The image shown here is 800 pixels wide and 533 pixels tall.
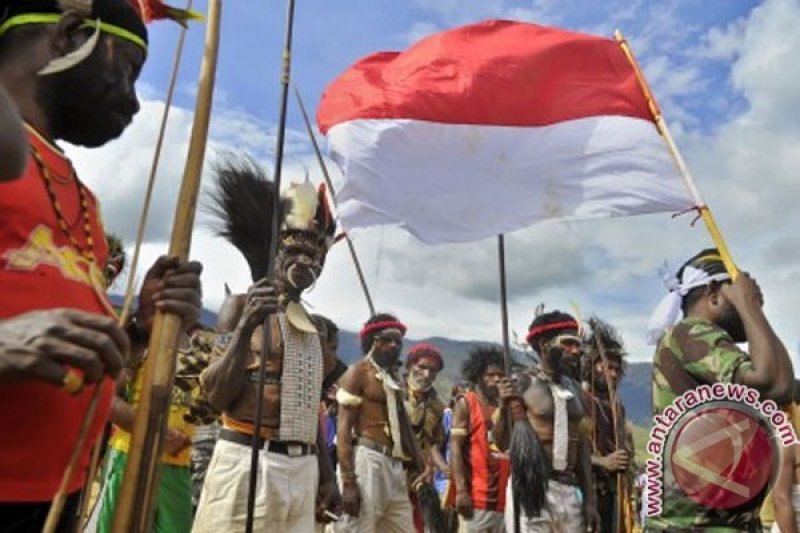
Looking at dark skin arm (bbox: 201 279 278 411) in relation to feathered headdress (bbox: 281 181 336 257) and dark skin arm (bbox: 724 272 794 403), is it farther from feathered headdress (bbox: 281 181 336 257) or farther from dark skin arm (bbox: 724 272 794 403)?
dark skin arm (bbox: 724 272 794 403)

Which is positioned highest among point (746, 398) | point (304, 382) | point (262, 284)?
point (262, 284)

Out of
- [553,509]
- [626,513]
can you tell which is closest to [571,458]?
[553,509]

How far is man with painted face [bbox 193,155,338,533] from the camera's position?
515 centimetres

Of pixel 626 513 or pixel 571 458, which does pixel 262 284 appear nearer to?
pixel 571 458

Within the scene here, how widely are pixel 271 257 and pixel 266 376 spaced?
0.76m

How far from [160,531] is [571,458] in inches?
151

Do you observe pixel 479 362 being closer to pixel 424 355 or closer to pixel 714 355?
pixel 424 355

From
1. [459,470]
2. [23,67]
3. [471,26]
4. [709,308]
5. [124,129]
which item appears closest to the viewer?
[23,67]

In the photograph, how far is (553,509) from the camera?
299 inches

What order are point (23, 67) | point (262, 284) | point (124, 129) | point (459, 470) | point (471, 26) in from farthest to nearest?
point (459, 470)
point (471, 26)
point (262, 284)
point (124, 129)
point (23, 67)

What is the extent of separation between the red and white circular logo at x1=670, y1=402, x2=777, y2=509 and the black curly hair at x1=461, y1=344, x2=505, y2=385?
8264 millimetres

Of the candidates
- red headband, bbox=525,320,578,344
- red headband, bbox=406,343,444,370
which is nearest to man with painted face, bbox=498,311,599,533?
red headband, bbox=525,320,578,344

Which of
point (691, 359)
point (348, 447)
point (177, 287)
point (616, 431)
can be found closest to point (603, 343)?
point (616, 431)

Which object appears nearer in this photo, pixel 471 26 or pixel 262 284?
pixel 262 284
